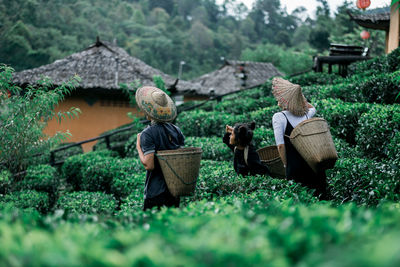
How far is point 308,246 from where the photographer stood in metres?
1.43

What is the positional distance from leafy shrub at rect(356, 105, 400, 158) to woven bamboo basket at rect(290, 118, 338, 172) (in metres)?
1.59

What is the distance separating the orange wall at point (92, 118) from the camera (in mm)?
17875

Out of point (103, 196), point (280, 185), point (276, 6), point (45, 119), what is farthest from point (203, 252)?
point (276, 6)

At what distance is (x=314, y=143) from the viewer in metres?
4.07

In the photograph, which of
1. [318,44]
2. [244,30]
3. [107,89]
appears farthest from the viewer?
[244,30]

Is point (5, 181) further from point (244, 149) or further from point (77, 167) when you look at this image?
point (244, 149)

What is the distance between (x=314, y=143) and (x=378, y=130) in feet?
6.61

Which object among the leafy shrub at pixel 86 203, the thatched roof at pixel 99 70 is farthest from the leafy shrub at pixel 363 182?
the thatched roof at pixel 99 70

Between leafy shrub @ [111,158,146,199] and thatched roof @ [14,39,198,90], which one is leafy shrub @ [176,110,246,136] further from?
thatched roof @ [14,39,198,90]

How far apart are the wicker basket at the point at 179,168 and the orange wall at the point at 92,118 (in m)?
14.6

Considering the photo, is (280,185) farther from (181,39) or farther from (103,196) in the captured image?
(181,39)

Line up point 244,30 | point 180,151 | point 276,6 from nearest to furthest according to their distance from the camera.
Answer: point 180,151 < point 244,30 < point 276,6

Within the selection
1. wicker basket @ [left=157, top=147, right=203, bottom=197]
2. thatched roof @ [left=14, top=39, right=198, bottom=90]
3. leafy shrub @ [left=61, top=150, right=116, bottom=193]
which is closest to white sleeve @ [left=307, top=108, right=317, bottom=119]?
wicker basket @ [left=157, top=147, right=203, bottom=197]

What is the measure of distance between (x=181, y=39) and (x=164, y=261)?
5466cm
